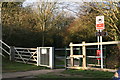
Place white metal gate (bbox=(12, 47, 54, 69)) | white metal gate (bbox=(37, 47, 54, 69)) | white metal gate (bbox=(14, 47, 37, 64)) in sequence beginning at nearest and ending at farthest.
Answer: white metal gate (bbox=(37, 47, 54, 69)) → white metal gate (bbox=(12, 47, 54, 69)) → white metal gate (bbox=(14, 47, 37, 64))

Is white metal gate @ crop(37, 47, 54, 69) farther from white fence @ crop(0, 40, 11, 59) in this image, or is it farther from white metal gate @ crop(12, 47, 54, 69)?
white fence @ crop(0, 40, 11, 59)

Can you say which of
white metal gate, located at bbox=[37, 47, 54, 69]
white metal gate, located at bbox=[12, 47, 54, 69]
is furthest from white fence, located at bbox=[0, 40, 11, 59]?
white metal gate, located at bbox=[37, 47, 54, 69]

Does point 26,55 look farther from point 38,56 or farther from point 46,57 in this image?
point 46,57

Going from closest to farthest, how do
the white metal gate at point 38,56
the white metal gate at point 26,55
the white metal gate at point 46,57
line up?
1. the white metal gate at point 46,57
2. the white metal gate at point 38,56
3. the white metal gate at point 26,55

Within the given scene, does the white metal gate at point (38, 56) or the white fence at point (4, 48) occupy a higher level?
the white fence at point (4, 48)

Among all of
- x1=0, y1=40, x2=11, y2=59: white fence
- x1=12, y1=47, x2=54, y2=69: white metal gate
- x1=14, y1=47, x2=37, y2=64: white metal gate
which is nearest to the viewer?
x1=12, y1=47, x2=54, y2=69: white metal gate

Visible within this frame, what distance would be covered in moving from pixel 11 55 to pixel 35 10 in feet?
30.7

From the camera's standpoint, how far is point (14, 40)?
2053 cm

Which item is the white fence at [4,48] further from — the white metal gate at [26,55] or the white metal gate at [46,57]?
the white metal gate at [46,57]

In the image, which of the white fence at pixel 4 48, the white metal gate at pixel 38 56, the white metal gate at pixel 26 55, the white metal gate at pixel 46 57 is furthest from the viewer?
the white fence at pixel 4 48

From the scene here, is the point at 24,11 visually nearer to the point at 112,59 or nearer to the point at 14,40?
the point at 14,40

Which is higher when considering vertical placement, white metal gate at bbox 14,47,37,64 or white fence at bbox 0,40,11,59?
white fence at bbox 0,40,11,59

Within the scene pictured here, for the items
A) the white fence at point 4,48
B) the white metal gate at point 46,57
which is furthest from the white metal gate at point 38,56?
the white fence at point 4,48

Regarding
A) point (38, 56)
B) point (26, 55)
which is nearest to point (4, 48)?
point (26, 55)
